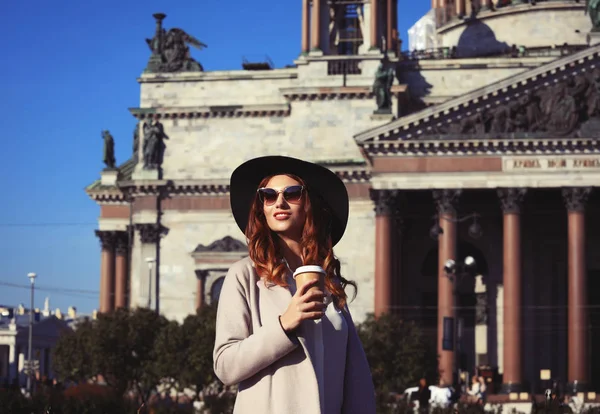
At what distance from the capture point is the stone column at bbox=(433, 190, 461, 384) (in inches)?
2283

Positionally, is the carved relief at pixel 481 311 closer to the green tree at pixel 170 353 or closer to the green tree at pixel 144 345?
the green tree at pixel 144 345

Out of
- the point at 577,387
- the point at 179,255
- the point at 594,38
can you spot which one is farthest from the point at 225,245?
the point at 594,38

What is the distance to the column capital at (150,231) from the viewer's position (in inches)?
2736

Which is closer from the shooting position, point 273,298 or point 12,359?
point 273,298

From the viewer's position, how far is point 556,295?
216 ft

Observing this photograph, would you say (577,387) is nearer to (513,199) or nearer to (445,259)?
(445,259)

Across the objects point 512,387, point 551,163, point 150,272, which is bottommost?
point 512,387

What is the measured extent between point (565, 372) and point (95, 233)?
26.3 metres

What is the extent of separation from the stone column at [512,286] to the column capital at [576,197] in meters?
1.81

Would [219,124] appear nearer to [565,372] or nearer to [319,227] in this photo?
[565,372]

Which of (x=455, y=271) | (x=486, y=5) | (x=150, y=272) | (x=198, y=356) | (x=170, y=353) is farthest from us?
(x=486, y=5)

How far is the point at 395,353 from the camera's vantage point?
53344 mm

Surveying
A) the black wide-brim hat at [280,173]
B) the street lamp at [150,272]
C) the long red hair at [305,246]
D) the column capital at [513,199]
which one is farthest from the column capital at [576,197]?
the long red hair at [305,246]

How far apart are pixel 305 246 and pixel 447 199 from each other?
53382 millimetres
